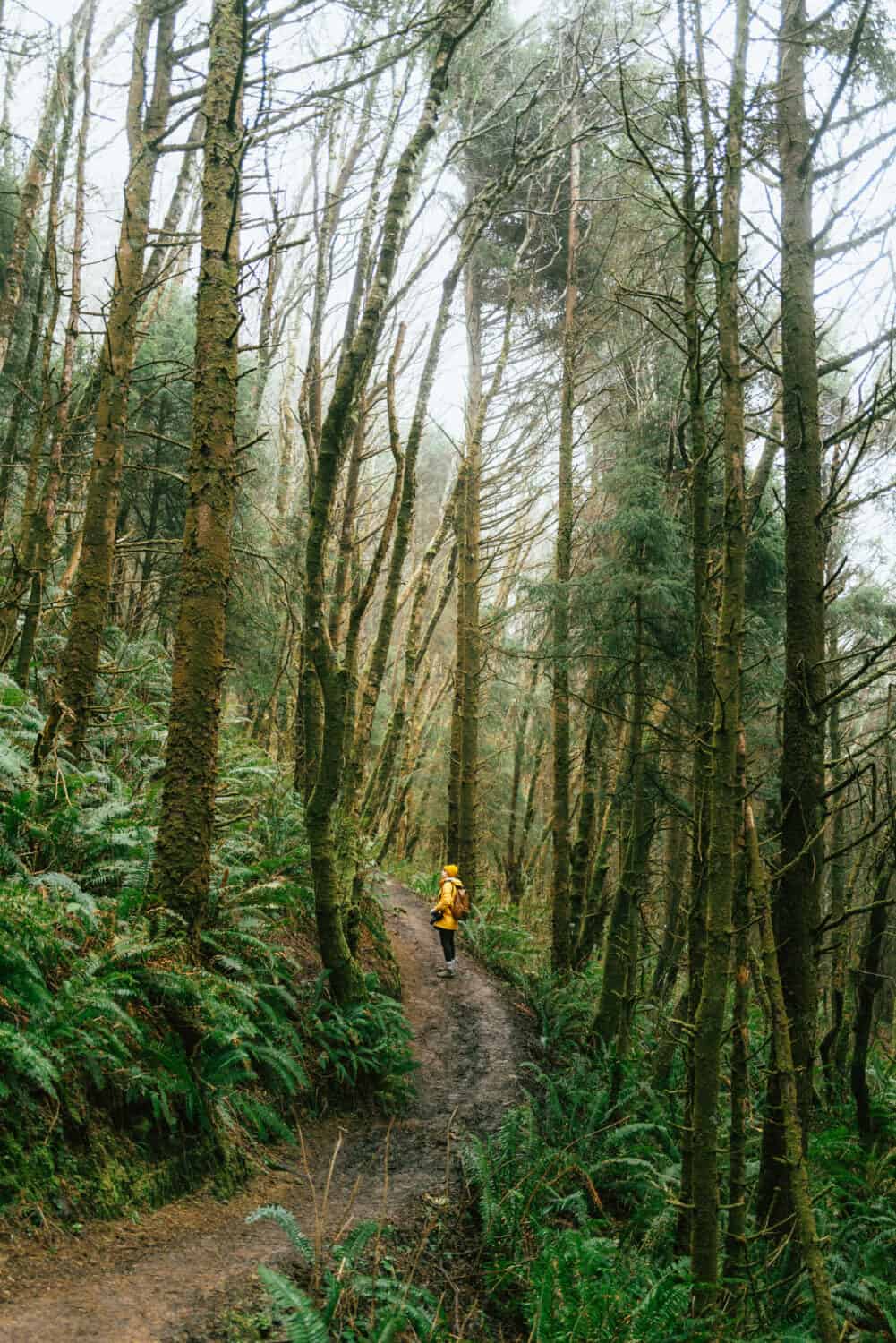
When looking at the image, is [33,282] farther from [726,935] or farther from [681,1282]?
[681,1282]

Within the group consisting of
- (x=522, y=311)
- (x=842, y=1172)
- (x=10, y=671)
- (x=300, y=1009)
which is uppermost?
(x=522, y=311)

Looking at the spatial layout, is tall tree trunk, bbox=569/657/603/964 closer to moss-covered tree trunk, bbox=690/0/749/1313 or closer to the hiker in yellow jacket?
the hiker in yellow jacket

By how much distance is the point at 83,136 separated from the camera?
24.9 ft

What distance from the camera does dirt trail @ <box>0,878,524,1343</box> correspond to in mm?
2953

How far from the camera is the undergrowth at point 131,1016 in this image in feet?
12.1

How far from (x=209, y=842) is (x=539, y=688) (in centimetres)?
1382

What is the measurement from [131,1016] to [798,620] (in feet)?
13.5

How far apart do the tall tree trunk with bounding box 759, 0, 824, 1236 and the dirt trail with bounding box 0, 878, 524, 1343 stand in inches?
92.7

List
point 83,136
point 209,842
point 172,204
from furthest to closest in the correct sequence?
1. point 172,204
2. point 83,136
3. point 209,842

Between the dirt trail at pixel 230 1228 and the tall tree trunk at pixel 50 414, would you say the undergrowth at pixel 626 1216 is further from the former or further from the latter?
the tall tree trunk at pixel 50 414

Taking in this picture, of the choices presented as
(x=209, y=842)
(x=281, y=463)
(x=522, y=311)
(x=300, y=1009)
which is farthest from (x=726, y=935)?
(x=522, y=311)

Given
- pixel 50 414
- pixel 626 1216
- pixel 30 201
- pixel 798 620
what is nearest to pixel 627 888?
pixel 626 1216

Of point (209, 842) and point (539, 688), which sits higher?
point (539, 688)

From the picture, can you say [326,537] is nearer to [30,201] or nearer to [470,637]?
[30,201]
